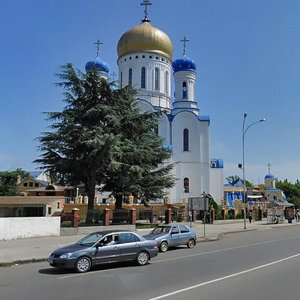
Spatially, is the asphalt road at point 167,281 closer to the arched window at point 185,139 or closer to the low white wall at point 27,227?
the low white wall at point 27,227

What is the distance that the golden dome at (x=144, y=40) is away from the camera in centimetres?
6019

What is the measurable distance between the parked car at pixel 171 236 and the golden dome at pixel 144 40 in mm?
43821

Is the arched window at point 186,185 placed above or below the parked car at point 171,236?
above

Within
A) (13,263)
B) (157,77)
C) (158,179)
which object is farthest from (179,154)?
(13,263)

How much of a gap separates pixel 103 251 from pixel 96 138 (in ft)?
A: 52.3

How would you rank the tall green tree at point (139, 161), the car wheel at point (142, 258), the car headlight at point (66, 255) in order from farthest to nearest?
1. the tall green tree at point (139, 161)
2. the car wheel at point (142, 258)
3. the car headlight at point (66, 255)

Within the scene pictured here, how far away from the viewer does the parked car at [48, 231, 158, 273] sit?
1238 cm

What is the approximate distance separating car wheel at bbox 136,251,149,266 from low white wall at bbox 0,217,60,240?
1187 cm

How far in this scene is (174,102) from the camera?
2506 inches

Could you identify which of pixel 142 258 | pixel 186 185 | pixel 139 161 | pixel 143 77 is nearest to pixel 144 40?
pixel 143 77

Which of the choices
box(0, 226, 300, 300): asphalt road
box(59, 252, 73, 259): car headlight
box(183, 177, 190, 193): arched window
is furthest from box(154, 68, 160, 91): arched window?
box(59, 252, 73, 259): car headlight

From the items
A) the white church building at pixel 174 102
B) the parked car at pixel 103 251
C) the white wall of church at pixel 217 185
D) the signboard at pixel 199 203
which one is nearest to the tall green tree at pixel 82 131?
the signboard at pixel 199 203

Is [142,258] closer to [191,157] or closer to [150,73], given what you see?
[191,157]

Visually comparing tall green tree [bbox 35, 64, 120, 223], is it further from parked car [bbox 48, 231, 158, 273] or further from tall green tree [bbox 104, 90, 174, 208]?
parked car [bbox 48, 231, 158, 273]
